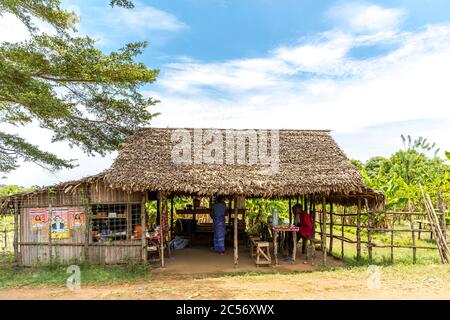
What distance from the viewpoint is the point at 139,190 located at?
9.80 m

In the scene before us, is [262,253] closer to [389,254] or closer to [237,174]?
[237,174]

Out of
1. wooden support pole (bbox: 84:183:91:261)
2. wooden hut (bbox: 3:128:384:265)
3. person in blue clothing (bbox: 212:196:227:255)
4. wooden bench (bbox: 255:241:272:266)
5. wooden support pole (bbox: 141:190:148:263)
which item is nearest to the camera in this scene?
wooden hut (bbox: 3:128:384:265)

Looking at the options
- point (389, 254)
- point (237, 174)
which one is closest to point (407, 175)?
point (389, 254)

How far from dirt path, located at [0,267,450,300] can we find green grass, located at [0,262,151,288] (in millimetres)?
381

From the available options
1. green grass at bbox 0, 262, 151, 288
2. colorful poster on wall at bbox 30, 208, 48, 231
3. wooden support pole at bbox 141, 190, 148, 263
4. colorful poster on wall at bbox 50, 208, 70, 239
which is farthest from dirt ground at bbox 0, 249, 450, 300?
colorful poster on wall at bbox 30, 208, 48, 231

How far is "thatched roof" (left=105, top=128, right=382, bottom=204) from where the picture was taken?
388 inches

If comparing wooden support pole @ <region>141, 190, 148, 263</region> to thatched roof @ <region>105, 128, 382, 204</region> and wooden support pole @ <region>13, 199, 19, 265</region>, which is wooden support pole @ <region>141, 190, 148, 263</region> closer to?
thatched roof @ <region>105, 128, 382, 204</region>

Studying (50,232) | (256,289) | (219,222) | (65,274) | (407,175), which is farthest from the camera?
(407,175)

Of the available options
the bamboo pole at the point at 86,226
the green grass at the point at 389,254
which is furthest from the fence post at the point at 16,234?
the green grass at the point at 389,254

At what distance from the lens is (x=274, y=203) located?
19.6m

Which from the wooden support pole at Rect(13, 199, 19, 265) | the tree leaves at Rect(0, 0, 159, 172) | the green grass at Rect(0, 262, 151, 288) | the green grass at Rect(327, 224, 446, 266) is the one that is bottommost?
the green grass at Rect(327, 224, 446, 266)

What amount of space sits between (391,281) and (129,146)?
26.7 feet

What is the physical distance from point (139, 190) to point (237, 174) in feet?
9.02

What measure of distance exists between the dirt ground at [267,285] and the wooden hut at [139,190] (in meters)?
0.95
